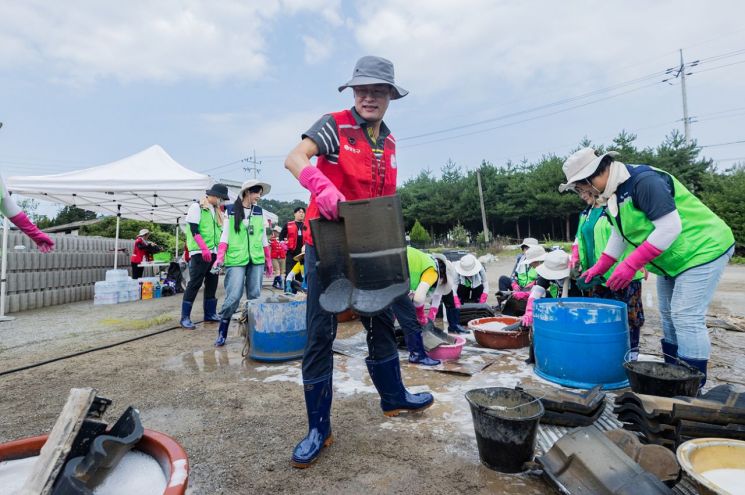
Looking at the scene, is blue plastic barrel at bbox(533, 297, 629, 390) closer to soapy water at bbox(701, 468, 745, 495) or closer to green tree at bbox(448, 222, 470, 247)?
soapy water at bbox(701, 468, 745, 495)

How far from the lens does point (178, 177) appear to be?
27.4ft

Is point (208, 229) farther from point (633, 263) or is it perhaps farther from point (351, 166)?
point (633, 263)

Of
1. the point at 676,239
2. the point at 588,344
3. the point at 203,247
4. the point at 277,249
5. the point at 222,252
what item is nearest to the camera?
the point at 676,239

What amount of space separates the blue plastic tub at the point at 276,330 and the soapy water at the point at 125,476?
8.15ft

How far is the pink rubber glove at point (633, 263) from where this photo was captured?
2.59 metres

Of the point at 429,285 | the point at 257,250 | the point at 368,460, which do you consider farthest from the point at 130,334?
the point at 368,460

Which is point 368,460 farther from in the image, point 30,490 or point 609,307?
point 609,307

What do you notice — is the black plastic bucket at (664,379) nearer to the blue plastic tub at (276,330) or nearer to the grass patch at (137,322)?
the blue plastic tub at (276,330)

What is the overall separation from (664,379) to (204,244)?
4.94m

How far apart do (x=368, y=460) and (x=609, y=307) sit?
6.84 ft

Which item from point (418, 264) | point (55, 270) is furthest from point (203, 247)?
point (55, 270)

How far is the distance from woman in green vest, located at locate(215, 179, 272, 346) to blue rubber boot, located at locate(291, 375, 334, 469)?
260 cm

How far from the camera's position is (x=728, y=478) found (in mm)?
1585

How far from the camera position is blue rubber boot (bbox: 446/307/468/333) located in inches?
195
